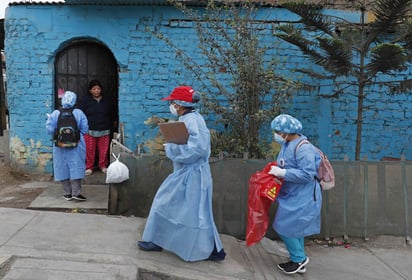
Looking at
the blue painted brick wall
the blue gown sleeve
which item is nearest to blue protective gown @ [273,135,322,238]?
the blue gown sleeve

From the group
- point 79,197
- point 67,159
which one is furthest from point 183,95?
point 79,197

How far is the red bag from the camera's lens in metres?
3.96

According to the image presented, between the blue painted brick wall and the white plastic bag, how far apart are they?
2254mm

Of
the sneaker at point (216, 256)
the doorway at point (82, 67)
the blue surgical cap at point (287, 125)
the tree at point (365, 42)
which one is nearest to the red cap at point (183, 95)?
the blue surgical cap at point (287, 125)

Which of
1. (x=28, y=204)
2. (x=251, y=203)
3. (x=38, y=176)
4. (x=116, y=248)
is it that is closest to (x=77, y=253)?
(x=116, y=248)

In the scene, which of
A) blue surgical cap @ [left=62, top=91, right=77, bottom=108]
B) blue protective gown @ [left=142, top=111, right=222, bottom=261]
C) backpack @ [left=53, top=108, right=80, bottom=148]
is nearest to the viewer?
blue protective gown @ [left=142, top=111, right=222, bottom=261]

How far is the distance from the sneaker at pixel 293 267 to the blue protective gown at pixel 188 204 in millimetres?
718

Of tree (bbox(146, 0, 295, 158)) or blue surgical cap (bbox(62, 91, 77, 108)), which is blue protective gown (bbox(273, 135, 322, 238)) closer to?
tree (bbox(146, 0, 295, 158))

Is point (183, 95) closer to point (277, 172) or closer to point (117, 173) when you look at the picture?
point (277, 172)

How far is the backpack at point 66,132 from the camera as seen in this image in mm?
5484

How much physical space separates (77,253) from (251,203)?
65.9 inches

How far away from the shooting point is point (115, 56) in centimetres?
710

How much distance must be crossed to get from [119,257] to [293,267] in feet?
5.46

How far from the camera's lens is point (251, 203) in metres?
4.10
